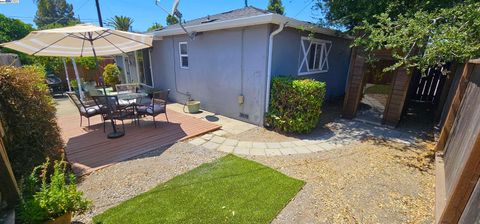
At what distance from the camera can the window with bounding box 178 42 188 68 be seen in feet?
27.4

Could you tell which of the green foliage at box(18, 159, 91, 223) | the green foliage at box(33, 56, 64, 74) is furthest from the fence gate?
the green foliage at box(33, 56, 64, 74)

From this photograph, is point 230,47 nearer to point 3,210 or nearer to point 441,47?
point 441,47

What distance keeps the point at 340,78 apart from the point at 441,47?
663 centimetres

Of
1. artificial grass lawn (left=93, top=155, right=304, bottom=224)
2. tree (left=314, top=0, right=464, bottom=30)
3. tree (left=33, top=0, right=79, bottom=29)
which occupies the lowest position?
artificial grass lawn (left=93, top=155, right=304, bottom=224)

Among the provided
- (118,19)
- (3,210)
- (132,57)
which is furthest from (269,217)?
(118,19)

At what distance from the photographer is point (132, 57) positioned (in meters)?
12.0

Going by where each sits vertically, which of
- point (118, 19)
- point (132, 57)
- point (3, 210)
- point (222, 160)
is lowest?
point (222, 160)

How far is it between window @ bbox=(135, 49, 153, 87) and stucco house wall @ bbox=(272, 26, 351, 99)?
273 inches

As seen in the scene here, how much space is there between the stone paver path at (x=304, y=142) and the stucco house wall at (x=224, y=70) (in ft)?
4.72

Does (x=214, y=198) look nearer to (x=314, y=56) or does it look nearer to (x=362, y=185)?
(x=362, y=185)

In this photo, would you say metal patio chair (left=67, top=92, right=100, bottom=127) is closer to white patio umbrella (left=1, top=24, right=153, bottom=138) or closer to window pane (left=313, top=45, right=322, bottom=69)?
white patio umbrella (left=1, top=24, right=153, bottom=138)

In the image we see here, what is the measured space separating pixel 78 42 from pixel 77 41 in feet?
0.15

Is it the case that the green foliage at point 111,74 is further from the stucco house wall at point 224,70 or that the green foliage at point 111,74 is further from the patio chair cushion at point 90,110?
the patio chair cushion at point 90,110

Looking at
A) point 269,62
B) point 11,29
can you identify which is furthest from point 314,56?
point 11,29
